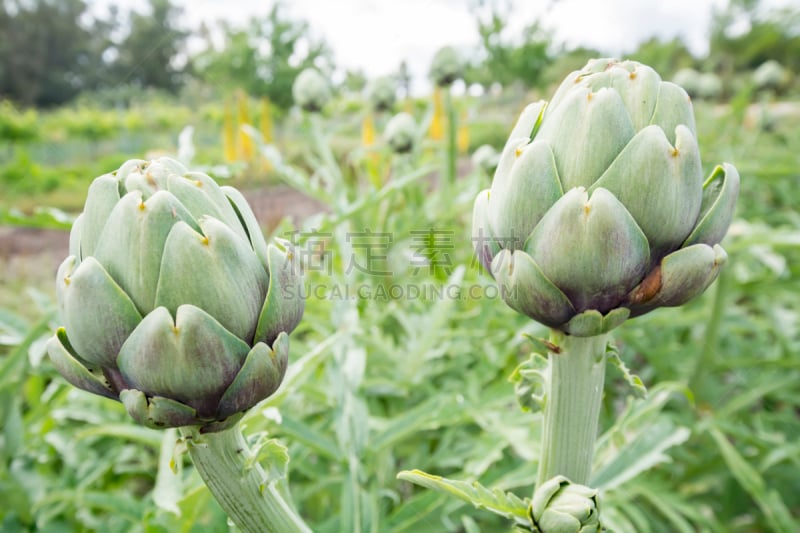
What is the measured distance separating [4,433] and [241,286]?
552 mm

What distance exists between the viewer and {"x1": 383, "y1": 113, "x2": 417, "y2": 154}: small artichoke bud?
1155 mm

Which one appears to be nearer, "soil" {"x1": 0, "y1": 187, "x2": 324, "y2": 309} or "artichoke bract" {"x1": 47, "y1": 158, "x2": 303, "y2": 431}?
"artichoke bract" {"x1": 47, "y1": 158, "x2": 303, "y2": 431}

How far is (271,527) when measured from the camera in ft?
1.09

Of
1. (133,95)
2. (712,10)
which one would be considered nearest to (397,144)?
(712,10)

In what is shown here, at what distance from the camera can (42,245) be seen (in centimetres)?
312

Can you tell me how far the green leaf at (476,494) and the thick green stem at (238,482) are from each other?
0.08 meters

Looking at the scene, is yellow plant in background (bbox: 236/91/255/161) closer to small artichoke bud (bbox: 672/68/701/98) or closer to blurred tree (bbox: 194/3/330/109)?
blurred tree (bbox: 194/3/330/109)

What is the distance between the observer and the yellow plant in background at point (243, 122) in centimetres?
297

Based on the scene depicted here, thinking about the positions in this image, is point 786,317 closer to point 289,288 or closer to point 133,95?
point 289,288

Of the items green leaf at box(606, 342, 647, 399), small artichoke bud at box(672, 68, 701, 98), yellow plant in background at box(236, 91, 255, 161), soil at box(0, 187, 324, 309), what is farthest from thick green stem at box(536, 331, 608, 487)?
yellow plant in background at box(236, 91, 255, 161)

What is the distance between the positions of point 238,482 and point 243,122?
9.33 ft

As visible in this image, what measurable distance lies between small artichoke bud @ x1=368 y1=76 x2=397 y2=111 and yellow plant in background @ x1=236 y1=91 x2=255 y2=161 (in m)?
1.29

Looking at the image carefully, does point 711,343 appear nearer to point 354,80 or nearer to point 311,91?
point 311,91

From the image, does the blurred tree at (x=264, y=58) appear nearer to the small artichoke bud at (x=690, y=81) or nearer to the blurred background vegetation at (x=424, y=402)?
the blurred background vegetation at (x=424, y=402)
